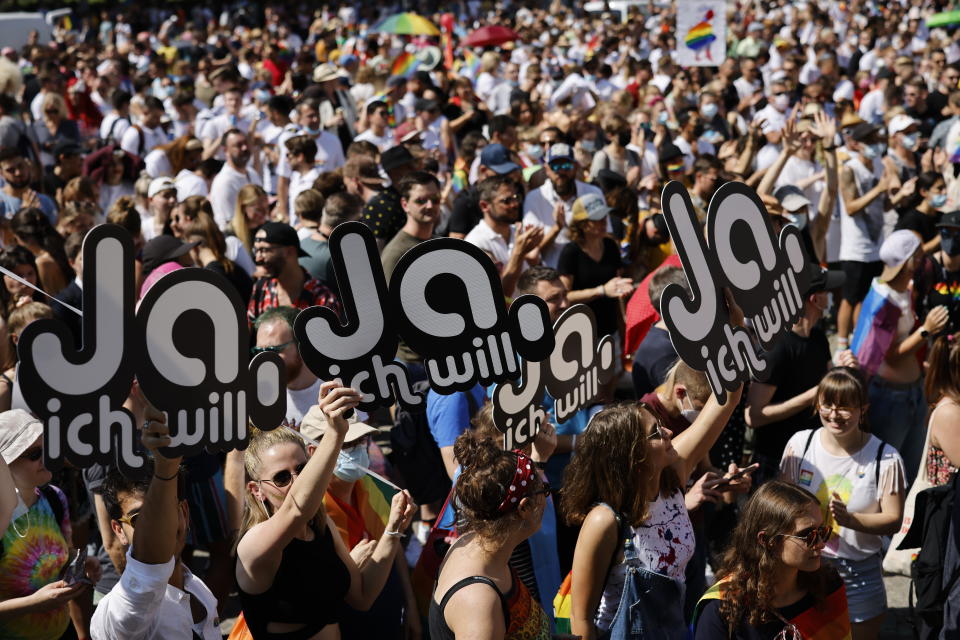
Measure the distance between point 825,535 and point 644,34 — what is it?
19.9 metres

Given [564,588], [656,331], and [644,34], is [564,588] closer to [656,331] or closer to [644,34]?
[656,331]

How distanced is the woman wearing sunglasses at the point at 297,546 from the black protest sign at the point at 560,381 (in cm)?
46

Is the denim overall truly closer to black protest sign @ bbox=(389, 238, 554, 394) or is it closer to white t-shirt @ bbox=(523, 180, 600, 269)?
black protest sign @ bbox=(389, 238, 554, 394)

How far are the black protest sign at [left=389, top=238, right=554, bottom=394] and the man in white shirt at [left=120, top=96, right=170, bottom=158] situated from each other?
6.96 meters

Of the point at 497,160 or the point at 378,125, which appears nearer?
the point at 497,160

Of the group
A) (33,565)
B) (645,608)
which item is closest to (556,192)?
(645,608)

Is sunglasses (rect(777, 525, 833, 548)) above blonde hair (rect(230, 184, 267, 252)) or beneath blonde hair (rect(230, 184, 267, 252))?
beneath

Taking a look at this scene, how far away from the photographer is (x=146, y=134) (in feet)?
32.3

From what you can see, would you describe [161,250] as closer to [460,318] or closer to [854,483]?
[460,318]

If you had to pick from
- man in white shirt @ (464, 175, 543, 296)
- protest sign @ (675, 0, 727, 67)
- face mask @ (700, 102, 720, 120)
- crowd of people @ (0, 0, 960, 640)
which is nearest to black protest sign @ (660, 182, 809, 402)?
crowd of people @ (0, 0, 960, 640)

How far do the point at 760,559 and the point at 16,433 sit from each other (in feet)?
7.11

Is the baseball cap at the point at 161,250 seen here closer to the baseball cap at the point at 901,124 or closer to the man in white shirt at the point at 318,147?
the man in white shirt at the point at 318,147

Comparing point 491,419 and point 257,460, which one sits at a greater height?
point 257,460

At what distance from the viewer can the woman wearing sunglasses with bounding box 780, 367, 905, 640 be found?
Answer: 160 inches
